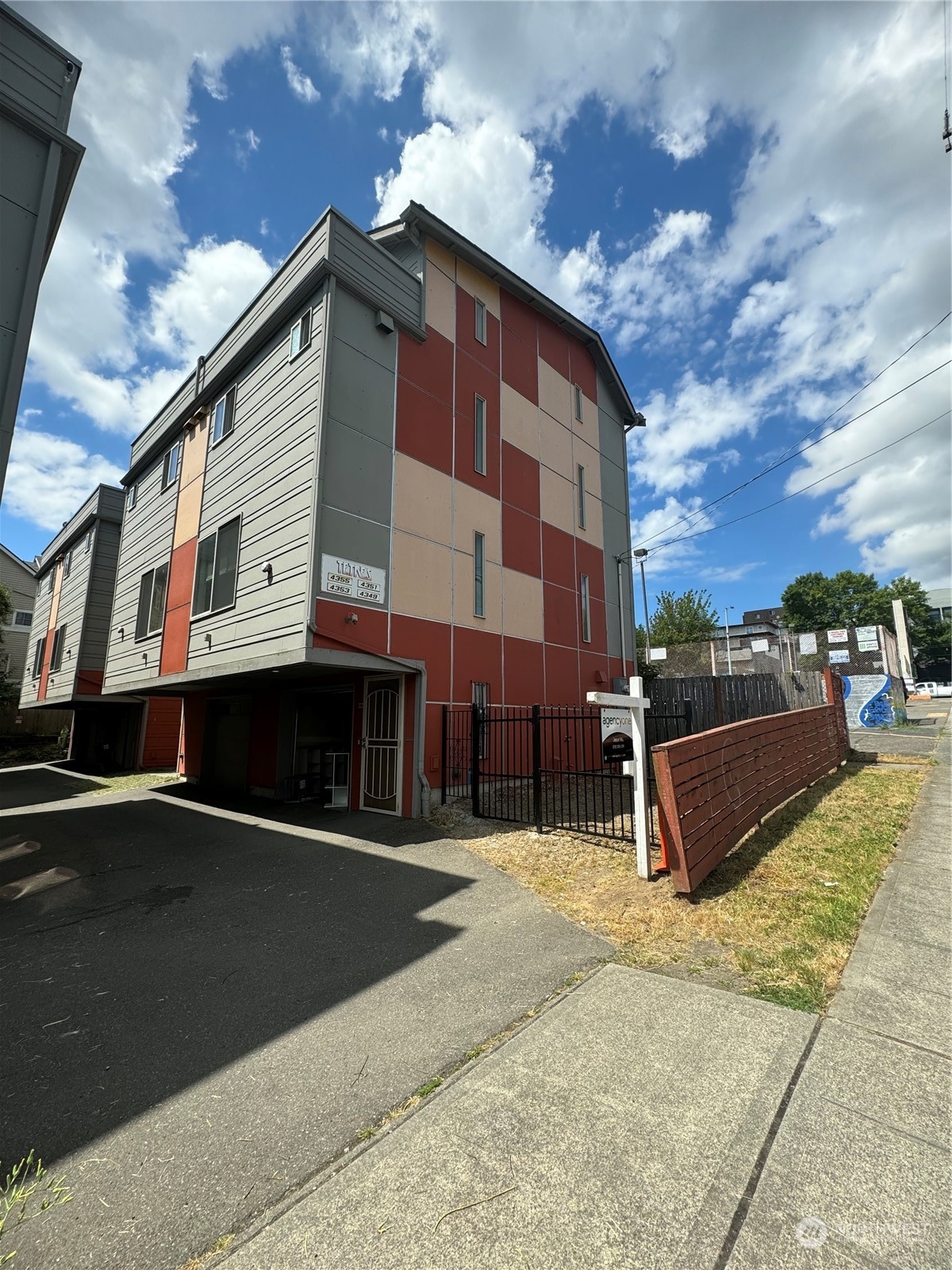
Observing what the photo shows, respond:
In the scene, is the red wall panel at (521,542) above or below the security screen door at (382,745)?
above

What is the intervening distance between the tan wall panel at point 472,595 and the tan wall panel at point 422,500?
639mm

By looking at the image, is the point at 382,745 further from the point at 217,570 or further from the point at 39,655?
the point at 39,655

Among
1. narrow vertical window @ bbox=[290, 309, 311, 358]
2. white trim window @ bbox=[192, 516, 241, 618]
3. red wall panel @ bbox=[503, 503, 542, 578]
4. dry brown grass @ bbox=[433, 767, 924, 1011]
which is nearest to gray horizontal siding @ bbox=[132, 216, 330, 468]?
narrow vertical window @ bbox=[290, 309, 311, 358]

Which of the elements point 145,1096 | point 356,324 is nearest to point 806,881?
point 145,1096

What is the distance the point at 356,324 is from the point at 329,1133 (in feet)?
37.9

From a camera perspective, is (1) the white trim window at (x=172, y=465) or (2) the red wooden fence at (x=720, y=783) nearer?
(2) the red wooden fence at (x=720, y=783)

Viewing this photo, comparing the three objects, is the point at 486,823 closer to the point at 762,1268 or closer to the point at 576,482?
the point at 762,1268

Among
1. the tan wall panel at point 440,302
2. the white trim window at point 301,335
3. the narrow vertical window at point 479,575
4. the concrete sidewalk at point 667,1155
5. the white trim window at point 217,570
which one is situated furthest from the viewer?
the tan wall panel at point 440,302

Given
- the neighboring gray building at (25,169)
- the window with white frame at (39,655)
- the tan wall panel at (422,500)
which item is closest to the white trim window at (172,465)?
the tan wall panel at (422,500)

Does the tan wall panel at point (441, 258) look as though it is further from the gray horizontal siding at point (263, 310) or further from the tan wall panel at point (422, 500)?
the tan wall panel at point (422, 500)

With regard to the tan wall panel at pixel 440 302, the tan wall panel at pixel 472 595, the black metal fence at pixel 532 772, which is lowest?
the black metal fence at pixel 532 772

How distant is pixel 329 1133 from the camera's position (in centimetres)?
258

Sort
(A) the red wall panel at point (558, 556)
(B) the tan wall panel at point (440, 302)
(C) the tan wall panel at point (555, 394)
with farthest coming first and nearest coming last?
(C) the tan wall panel at point (555, 394)
(A) the red wall panel at point (558, 556)
(B) the tan wall panel at point (440, 302)

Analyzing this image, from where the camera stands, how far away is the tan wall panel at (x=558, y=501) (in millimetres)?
15211
